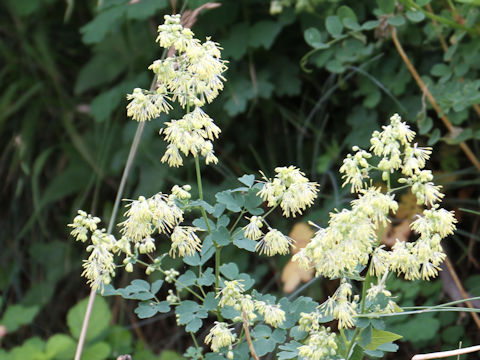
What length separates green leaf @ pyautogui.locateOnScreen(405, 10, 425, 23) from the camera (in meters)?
1.72

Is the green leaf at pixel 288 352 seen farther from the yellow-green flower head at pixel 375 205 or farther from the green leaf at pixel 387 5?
the green leaf at pixel 387 5

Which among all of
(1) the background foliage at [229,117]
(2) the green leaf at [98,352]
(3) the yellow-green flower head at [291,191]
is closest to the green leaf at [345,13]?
(1) the background foliage at [229,117]

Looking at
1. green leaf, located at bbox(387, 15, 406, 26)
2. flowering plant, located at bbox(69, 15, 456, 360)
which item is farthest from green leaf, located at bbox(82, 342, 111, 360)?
green leaf, located at bbox(387, 15, 406, 26)

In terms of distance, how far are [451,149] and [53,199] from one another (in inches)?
58.4

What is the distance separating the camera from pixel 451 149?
2068mm

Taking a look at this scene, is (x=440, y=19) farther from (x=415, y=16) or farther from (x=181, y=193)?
(x=181, y=193)

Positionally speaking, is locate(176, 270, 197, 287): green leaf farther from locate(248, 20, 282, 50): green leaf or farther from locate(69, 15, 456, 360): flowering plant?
locate(248, 20, 282, 50): green leaf

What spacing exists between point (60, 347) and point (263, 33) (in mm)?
1160

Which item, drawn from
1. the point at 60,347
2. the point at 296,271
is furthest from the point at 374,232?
the point at 60,347

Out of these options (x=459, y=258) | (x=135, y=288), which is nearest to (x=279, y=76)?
(x=459, y=258)

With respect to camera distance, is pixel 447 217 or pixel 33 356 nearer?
pixel 447 217

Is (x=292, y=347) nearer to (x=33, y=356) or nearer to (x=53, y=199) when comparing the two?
(x=33, y=356)

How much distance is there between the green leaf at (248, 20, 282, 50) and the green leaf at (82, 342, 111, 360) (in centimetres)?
105

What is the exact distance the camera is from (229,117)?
2.37 m
